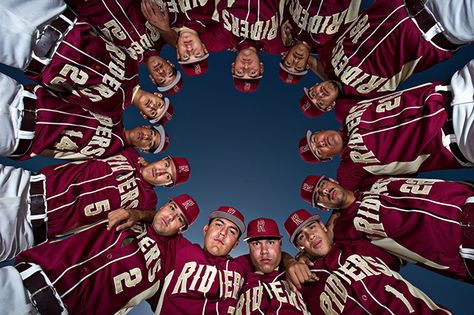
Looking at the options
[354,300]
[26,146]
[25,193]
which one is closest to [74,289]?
[25,193]

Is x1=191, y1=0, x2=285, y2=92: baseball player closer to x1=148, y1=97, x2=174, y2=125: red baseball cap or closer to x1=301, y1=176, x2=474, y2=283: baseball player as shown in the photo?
x1=148, y1=97, x2=174, y2=125: red baseball cap

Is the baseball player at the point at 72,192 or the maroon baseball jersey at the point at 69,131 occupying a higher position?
the maroon baseball jersey at the point at 69,131

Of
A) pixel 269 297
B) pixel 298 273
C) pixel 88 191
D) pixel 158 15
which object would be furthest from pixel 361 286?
pixel 158 15

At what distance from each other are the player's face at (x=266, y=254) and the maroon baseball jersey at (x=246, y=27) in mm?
1446

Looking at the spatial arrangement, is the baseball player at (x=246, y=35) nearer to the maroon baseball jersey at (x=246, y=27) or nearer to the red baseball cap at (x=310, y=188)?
the maroon baseball jersey at (x=246, y=27)

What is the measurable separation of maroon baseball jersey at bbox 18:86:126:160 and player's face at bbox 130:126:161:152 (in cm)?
16

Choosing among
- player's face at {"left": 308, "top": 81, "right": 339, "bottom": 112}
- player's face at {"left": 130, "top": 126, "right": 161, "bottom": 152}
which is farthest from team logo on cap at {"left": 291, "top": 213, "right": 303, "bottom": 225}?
player's face at {"left": 130, "top": 126, "right": 161, "bottom": 152}

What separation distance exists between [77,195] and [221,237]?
930mm

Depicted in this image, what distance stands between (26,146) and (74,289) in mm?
825

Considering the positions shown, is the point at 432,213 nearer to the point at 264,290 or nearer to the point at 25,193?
the point at 264,290

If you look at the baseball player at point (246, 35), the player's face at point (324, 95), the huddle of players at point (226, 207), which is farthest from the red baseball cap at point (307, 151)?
the baseball player at point (246, 35)

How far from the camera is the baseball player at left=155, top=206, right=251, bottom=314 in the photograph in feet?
7.11

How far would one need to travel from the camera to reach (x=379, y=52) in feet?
7.18

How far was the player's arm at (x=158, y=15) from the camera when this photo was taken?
2.48 meters
